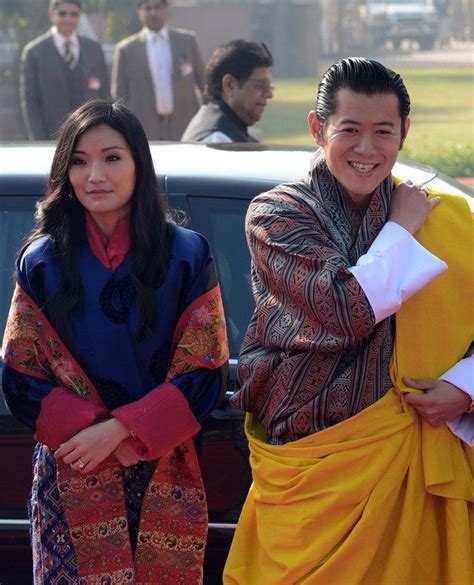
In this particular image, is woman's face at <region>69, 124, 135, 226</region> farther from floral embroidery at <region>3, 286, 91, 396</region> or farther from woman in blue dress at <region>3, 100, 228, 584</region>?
floral embroidery at <region>3, 286, 91, 396</region>

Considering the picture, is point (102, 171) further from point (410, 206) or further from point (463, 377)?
point (463, 377)

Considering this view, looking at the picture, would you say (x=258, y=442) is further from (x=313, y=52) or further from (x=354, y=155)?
(x=313, y=52)

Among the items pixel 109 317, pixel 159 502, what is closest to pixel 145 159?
pixel 109 317

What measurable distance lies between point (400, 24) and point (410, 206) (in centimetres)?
3662

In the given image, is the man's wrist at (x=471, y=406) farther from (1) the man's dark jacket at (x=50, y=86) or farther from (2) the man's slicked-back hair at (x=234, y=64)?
Result: (1) the man's dark jacket at (x=50, y=86)

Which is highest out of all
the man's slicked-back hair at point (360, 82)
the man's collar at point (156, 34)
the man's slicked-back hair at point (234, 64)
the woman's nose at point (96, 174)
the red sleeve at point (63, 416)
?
the man's slicked-back hair at point (360, 82)

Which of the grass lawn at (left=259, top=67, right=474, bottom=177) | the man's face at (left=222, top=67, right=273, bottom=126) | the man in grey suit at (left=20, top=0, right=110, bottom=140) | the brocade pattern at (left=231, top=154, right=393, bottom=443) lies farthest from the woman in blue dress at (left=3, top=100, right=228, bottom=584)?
the grass lawn at (left=259, top=67, right=474, bottom=177)

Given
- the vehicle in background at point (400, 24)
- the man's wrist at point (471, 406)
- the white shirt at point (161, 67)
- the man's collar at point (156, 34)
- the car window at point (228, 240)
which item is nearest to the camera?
the man's wrist at point (471, 406)

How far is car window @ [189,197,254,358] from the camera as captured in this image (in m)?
3.64

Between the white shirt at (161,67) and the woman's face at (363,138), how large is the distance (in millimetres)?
6809

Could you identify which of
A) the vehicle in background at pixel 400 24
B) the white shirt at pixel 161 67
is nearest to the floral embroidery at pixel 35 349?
the white shirt at pixel 161 67

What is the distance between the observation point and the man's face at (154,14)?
9695 mm

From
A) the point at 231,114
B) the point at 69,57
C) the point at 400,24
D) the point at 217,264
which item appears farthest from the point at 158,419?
the point at 400,24

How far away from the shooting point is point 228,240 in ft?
12.0
